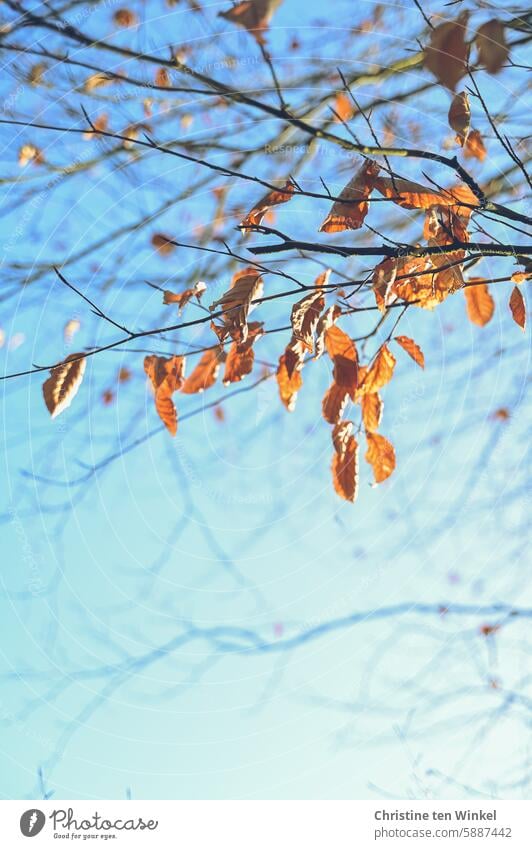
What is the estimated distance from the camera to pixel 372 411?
5.82 ft

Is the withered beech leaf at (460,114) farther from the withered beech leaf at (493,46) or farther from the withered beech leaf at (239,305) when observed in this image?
the withered beech leaf at (239,305)

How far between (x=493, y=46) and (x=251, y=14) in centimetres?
44

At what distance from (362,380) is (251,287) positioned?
1.36ft

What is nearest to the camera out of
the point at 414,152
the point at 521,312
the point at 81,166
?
the point at 414,152

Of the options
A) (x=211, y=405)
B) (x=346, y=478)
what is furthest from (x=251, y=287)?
(x=211, y=405)

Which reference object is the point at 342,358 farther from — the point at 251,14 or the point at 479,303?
the point at 251,14

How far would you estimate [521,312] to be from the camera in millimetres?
1633

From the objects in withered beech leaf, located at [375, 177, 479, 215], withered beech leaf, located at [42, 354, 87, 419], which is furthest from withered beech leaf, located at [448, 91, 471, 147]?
withered beech leaf, located at [42, 354, 87, 419]

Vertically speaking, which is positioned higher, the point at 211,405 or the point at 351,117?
the point at 351,117

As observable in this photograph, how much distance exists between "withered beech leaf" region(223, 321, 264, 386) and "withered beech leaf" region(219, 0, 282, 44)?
71cm

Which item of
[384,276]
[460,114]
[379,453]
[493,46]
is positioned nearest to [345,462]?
[379,453]

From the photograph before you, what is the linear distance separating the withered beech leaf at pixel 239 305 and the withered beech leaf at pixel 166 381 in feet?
0.91

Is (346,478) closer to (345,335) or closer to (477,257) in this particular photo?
(345,335)

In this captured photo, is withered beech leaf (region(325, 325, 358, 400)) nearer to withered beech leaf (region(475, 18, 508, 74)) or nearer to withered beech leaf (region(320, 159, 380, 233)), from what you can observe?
withered beech leaf (region(320, 159, 380, 233))
